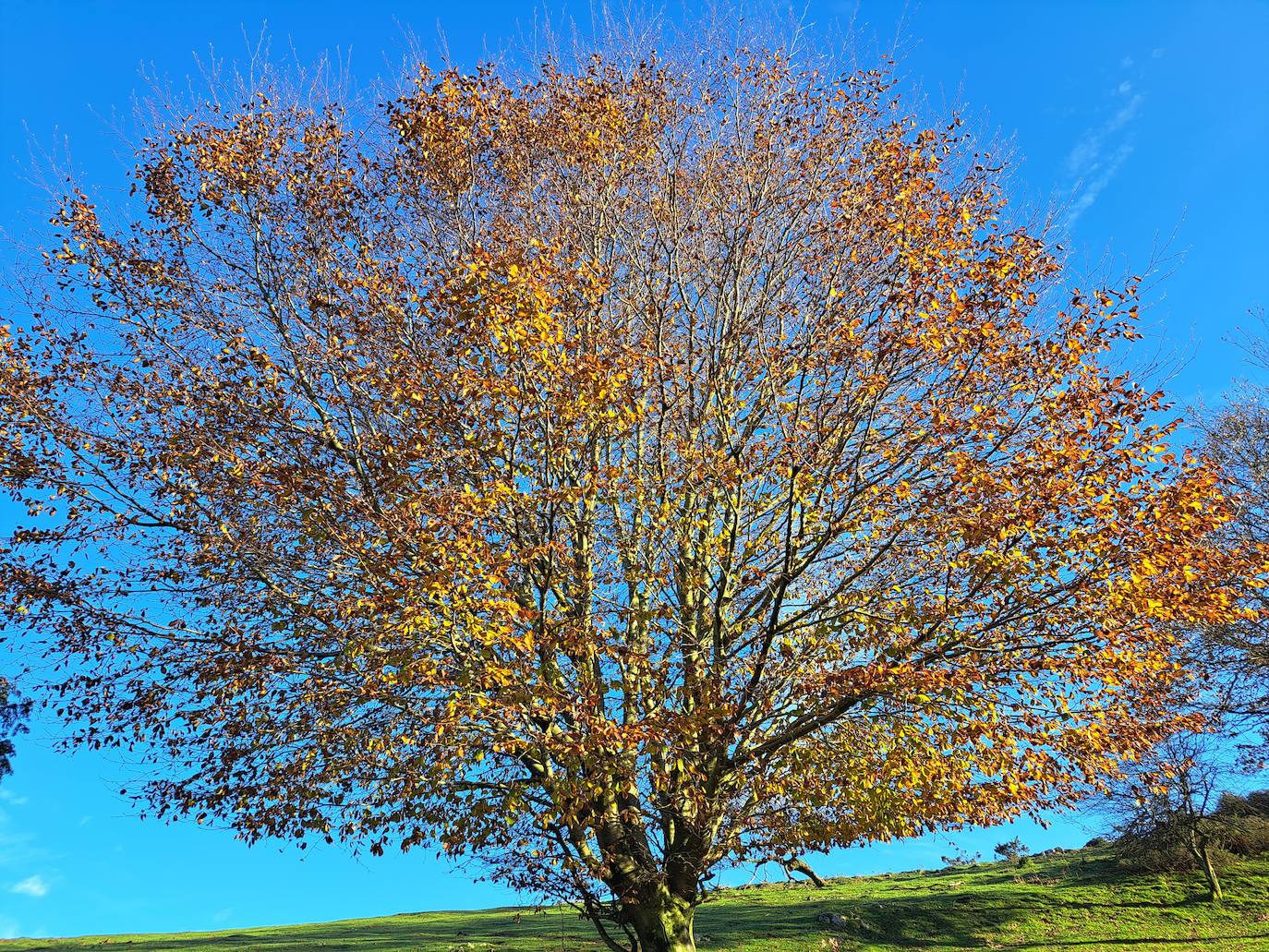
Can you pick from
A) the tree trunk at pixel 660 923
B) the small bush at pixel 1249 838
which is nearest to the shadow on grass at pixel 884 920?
the small bush at pixel 1249 838

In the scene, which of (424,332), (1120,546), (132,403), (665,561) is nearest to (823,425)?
(665,561)

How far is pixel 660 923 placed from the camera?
1065cm

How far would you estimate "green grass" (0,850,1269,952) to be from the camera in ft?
64.6

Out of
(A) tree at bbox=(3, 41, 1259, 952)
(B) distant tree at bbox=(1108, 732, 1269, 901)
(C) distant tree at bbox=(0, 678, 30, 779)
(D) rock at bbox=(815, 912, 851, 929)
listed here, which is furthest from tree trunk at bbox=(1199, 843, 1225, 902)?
(C) distant tree at bbox=(0, 678, 30, 779)

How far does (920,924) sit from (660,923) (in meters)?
14.4

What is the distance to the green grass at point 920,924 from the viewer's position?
19.7 metres

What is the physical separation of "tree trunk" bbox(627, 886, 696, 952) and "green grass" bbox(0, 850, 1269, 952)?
8696 millimetres

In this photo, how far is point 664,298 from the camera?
12.9m

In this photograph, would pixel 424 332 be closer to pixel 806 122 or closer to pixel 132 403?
pixel 132 403

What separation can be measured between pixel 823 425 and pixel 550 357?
3559 mm

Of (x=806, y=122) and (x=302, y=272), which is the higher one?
(x=806, y=122)

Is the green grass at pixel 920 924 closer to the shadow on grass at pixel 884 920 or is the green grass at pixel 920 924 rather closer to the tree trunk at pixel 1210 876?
the shadow on grass at pixel 884 920

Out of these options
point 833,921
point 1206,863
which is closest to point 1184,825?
point 1206,863

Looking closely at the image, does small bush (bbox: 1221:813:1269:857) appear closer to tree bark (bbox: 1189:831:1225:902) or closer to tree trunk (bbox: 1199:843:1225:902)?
tree bark (bbox: 1189:831:1225:902)
